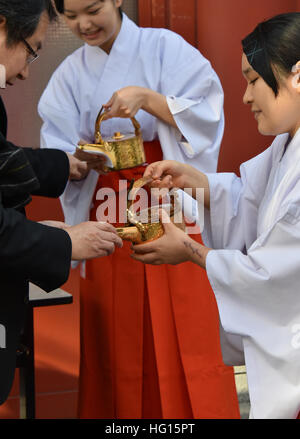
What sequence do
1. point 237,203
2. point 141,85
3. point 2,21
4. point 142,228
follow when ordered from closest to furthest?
1. point 2,21
2. point 142,228
3. point 237,203
4. point 141,85

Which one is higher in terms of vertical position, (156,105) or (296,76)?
(296,76)

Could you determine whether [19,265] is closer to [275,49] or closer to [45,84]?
[275,49]

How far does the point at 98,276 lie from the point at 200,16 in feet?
4.66

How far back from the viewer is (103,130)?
2533mm

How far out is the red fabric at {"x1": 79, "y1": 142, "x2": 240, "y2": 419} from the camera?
2473 millimetres

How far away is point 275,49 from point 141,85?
91 cm

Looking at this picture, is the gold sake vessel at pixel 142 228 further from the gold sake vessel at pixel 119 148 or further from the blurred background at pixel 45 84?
the blurred background at pixel 45 84

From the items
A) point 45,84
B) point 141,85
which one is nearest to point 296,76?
point 141,85

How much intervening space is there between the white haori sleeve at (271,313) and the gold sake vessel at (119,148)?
2.39 ft

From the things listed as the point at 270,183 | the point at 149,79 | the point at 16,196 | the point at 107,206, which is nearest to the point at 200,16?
the point at 149,79

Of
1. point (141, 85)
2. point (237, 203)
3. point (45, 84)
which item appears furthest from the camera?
point (45, 84)

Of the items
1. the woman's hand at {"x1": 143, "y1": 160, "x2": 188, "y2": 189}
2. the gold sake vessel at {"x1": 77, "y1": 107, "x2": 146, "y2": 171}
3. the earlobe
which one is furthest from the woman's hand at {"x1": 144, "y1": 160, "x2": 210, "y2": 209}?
the earlobe

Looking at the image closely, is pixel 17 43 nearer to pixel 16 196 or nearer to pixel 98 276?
pixel 16 196

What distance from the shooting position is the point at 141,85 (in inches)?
99.9
